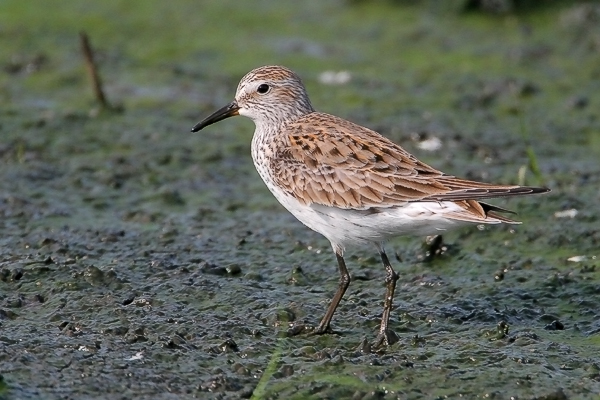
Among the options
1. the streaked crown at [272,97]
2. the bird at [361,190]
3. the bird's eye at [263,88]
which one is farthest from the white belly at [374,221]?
the bird's eye at [263,88]

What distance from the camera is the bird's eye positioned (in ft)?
25.6

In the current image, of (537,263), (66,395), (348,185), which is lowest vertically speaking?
(537,263)

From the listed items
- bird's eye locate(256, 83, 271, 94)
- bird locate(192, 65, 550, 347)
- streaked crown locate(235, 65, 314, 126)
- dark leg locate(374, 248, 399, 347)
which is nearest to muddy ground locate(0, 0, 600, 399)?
dark leg locate(374, 248, 399, 347)

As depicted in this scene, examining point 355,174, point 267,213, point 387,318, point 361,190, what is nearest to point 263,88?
point 355,174

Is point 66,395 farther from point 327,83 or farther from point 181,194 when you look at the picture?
point 327,83

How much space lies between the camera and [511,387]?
598cm

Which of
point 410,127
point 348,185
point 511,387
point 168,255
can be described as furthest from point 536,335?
point 410,127

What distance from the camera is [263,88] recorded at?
7805mm

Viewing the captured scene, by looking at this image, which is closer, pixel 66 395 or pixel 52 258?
pixel 66 395

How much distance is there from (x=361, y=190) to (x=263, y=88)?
149 cm

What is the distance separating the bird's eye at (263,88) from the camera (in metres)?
7.79

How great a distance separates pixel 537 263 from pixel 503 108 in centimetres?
380

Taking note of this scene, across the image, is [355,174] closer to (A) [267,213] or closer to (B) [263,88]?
(B) [263,88]

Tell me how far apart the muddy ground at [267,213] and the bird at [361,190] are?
617 mm
